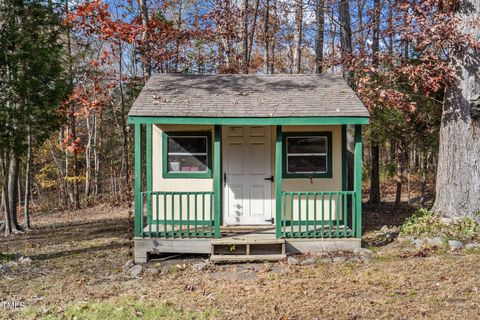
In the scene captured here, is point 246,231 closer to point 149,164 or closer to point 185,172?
point 185,172

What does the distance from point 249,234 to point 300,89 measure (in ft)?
10.2

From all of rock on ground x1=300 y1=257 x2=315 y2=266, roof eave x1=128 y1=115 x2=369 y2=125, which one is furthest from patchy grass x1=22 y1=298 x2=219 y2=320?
roof eave x1=128 y1=115 x2=369 y2=125

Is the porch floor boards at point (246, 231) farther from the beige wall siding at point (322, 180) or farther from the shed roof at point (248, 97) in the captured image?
the shed roof at point (248, 97)

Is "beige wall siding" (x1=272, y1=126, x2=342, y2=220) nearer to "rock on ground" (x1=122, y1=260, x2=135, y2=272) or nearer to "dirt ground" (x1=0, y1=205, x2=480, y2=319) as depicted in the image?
"dirt ground" (x1=0, y1=205, x2=480, y2=319)

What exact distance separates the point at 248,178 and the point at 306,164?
3.98 feet

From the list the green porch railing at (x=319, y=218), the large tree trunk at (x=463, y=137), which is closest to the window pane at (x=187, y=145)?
the green porch railing at (x=319, y=218)

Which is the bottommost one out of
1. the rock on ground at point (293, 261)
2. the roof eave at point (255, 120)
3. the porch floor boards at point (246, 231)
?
the rock on ground at point (293, 261)

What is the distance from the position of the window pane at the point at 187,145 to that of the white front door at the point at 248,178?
488 mm

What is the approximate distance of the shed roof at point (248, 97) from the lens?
750cm

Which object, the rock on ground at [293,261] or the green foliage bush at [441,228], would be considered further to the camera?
the green foliage bush at [441,228]

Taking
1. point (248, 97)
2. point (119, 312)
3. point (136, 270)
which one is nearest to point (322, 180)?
point (248, 97)

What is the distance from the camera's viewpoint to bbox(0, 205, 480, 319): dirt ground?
482 cm

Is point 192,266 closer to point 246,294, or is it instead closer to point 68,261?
point 246,294

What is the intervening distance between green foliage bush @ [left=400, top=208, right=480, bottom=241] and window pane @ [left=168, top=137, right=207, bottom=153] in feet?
14.3
